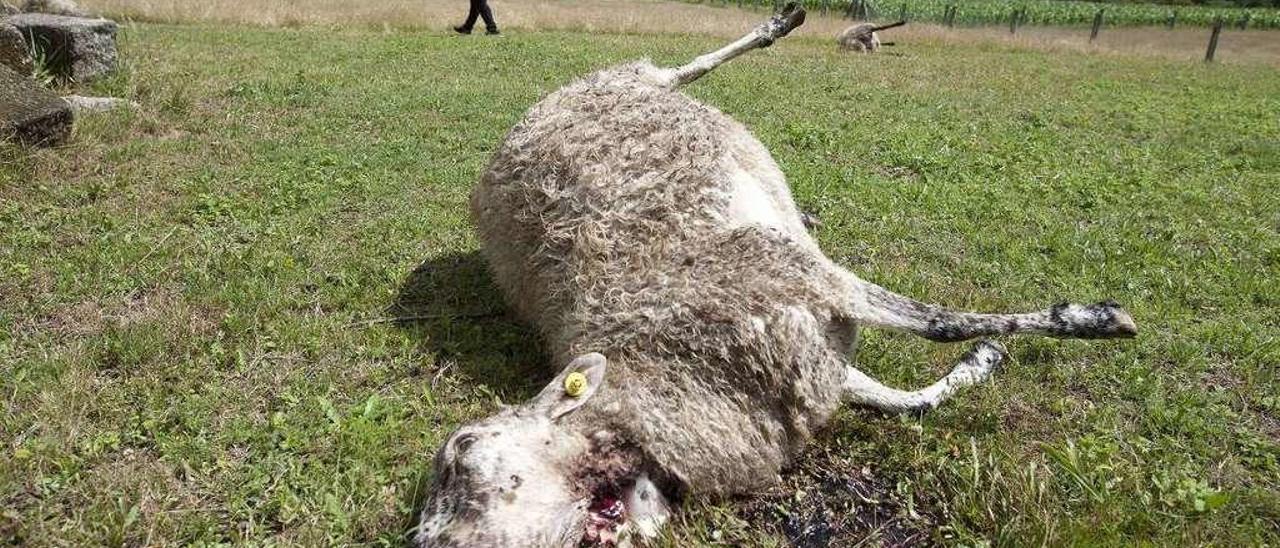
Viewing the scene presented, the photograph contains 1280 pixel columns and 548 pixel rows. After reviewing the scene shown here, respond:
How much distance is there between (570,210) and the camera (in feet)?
12.6

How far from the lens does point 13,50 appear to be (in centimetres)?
823

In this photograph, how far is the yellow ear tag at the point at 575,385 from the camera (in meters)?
2.71

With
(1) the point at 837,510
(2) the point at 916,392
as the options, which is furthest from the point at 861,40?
(1) the point at 837,510

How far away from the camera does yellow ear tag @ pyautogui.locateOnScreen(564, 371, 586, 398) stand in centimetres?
271

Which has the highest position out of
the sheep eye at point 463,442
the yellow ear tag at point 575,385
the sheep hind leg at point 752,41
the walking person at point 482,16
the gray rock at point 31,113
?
the sheep hind leg at point 752,41

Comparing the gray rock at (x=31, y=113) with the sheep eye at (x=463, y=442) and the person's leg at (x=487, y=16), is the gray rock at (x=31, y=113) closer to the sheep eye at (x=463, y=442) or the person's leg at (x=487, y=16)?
the sheep eye at (x=463, y=442)

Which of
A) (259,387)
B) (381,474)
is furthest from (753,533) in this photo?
(259,387)

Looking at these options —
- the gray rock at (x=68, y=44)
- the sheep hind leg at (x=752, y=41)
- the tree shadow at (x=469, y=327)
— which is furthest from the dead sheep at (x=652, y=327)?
the gray rock at (x=68, y=44)

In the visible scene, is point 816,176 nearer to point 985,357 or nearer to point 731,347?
point 985,357

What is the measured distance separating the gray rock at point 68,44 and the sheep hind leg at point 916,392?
9628mm

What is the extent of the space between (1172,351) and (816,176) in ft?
11.9

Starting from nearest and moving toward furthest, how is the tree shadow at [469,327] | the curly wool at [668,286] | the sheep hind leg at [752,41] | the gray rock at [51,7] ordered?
the curly wool at [668,286]
the tree shadow at [469,327]
the sheep hind leg at [752,41]
the gray rock at [51,7]

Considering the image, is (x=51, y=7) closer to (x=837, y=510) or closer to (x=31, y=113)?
(x=31, y=113)

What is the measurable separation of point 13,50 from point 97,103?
35.3 inches
